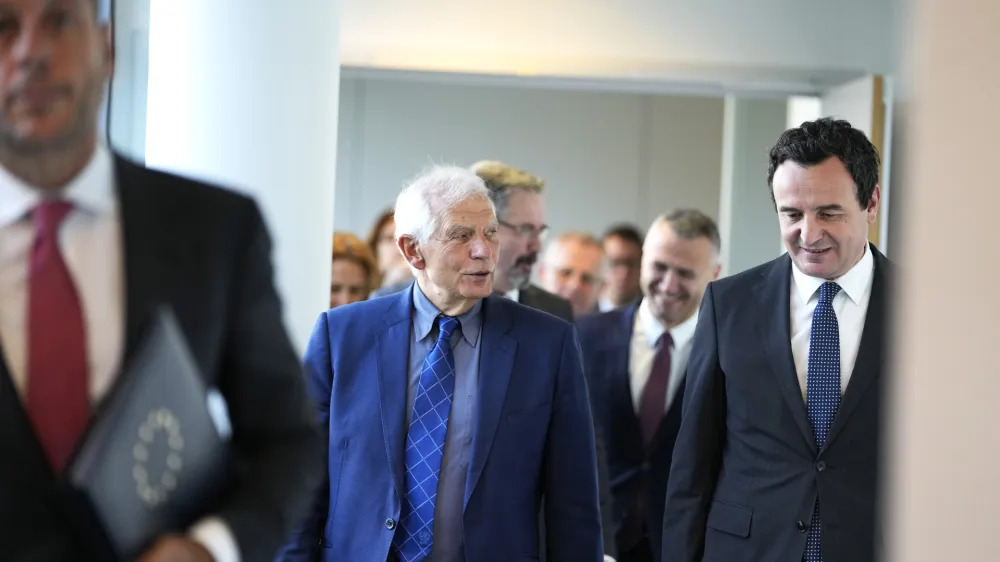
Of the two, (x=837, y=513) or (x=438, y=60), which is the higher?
(x=438, y=60)

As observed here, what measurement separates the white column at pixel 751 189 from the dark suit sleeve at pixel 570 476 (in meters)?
5.64

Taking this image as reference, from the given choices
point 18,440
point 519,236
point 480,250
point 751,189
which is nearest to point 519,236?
point 519,236

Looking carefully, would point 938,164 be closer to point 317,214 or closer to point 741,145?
point 317,214

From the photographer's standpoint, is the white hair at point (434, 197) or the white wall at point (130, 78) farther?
the white hair at point (434, 197)

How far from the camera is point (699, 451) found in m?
3.77

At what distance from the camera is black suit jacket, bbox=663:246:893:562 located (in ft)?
11.6

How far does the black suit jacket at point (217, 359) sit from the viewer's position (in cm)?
181

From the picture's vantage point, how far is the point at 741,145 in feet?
32.9

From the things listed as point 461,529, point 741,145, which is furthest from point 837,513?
point 741,145

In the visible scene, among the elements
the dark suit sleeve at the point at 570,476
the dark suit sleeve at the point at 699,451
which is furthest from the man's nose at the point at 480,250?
the dark suit sleeve at the point at 699,451

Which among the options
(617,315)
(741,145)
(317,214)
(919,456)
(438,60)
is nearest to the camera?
(919,456)

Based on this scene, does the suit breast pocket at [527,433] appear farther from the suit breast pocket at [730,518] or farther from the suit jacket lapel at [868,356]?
the suit jacket lapel at [868,356]

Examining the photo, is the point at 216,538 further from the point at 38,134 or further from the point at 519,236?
the point at 519,236

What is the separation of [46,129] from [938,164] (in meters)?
1.35
